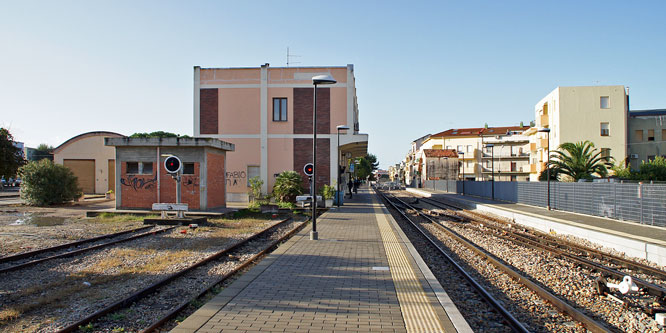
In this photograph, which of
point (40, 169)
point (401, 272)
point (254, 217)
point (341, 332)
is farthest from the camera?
point (40, 169)

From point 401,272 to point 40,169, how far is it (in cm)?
2572

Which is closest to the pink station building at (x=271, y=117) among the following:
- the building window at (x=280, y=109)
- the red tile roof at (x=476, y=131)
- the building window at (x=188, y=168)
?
the building window at (x=280, y=109)

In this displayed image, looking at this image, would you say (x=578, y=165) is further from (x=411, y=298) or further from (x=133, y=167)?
(x=411, y=298)

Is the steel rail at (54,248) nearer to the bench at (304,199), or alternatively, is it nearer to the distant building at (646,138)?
the bench at (304,199)

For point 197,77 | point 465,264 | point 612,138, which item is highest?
point 197,77

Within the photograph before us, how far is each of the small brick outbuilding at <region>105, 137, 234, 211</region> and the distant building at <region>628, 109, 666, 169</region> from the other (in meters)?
41.5

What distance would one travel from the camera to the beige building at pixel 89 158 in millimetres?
37000

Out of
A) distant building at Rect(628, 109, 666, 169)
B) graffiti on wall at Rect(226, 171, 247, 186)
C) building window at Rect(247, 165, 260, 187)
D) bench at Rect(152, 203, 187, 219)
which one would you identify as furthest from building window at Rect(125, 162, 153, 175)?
distant building at Rect(628, 109, 666, 169)

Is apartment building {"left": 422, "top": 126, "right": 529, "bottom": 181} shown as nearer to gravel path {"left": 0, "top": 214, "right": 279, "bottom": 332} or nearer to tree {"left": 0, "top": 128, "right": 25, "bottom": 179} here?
tree {"left": 0, "top": 128, "right": 25, "bottom": 179}

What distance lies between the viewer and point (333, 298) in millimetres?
6141

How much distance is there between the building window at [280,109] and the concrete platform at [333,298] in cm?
2162

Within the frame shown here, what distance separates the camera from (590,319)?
5996 mm

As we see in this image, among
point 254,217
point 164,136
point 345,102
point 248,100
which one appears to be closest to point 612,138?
point 345,102

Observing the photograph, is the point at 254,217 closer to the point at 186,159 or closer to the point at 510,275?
the point at 186,159
